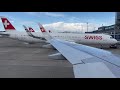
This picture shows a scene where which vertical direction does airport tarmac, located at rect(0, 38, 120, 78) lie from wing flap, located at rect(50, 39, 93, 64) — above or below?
below

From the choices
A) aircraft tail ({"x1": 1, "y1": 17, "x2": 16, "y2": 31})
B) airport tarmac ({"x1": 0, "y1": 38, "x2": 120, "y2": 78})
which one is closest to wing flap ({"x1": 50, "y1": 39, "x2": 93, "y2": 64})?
airport tarmac ({"x1": 0, "y1": 38, "x2": 120, "y2": 78})

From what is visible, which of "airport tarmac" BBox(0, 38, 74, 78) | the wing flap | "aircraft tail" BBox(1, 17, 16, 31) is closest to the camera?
the wing flap

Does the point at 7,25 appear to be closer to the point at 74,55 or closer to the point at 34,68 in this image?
the point at 34,68

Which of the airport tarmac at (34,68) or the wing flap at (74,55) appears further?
the airport tarmac at (34,68)

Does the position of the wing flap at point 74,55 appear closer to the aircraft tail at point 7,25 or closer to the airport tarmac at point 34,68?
the airport tarmac at point 34,68

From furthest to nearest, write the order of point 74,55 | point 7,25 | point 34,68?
point 7,25 < point 34,68 < point 74,55

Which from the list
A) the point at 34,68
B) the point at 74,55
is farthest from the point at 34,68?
the point at 74,55

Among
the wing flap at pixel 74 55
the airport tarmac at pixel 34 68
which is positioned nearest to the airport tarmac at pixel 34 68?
the airport tarmac at pixel 34 68

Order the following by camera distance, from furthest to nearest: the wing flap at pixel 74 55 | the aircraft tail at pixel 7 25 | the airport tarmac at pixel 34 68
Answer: the aircraft tail at pixel 7 25, the airport tarmac at pixel 34 68, the wing flap at pixel 74 55

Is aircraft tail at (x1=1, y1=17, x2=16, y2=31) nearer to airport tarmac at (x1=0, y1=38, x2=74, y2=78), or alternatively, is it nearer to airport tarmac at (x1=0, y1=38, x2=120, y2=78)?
airport tarmac at (x1=0, y1=38, x2=120, y2=78)
